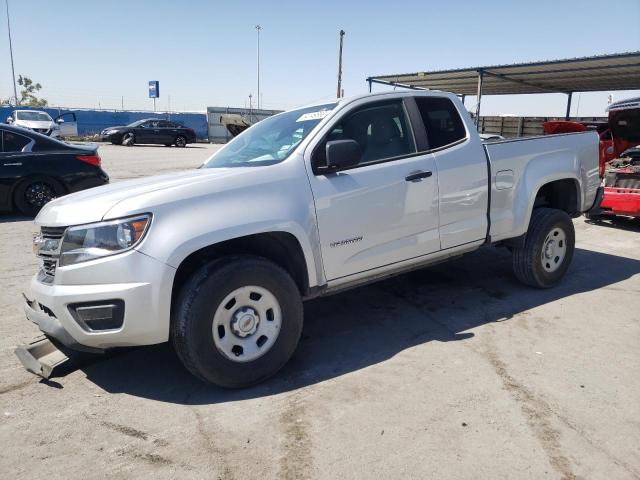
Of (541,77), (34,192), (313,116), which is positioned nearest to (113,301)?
(313,116)

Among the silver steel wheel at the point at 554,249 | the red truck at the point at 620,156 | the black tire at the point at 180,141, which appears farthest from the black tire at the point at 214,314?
the black tire at the point at 180,141

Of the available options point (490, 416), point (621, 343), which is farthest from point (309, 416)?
point (621, 343)

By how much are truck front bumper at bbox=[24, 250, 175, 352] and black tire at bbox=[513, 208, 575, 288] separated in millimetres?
3463

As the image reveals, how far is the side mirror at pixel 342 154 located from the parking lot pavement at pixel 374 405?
1372 millimetres

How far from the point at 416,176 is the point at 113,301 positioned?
231cm

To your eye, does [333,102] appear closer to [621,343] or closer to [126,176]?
[621,343]

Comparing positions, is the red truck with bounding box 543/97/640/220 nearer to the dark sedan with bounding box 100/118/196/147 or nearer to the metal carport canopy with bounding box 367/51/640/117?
the metal carport canopy with bounding box 367/51/640/117

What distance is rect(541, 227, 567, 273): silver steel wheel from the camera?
195 inches

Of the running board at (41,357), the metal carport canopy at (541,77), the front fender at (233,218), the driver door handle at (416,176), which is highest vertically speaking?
the metal carport canopy at (541,77)

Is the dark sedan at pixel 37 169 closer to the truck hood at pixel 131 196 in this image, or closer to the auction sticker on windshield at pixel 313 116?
the truck hood at pixel 131 196

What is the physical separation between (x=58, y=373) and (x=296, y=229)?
181 centimetres

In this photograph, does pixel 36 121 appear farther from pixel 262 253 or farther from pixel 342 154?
pixel 342 154

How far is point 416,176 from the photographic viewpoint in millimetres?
3828

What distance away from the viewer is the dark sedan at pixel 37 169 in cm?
812
